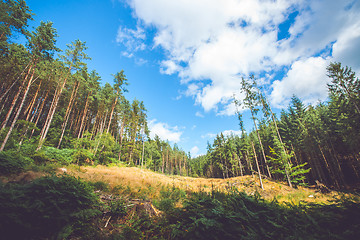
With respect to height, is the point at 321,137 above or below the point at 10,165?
above

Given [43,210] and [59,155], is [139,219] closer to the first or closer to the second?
[43,210]

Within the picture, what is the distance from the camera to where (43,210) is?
2973 mm

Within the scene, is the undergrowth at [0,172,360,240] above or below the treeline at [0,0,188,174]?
below

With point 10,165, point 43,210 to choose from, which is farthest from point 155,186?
point 10,165

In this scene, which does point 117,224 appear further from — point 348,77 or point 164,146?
point 164,146

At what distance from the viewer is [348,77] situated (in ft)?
58.6

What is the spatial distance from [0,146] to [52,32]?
13.1m

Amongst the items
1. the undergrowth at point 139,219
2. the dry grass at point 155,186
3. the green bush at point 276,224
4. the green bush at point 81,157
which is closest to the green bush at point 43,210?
the undergrowth at point 139,219

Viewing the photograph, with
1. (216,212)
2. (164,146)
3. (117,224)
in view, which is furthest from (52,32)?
(164,146)

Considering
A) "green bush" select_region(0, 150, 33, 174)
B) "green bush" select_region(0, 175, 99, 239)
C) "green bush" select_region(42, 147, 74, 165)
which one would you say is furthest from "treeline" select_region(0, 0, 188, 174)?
"green bush" select_region(0, 175, 99, 239)

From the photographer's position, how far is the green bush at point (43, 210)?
2537 mm

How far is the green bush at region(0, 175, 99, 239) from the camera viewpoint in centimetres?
254

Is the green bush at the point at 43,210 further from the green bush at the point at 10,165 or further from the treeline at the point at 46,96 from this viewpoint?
the treeline at the point at 46,96

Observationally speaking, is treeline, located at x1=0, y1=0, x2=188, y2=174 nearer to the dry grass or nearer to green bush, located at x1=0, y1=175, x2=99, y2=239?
the dry grass
